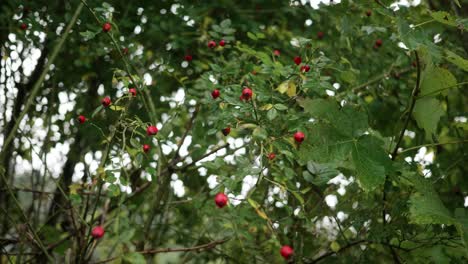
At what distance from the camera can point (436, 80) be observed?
1181 millimetres

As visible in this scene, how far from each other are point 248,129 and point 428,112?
61 centimetres

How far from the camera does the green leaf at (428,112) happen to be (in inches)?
48.9

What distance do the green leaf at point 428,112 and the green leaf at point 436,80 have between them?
0.18 ft

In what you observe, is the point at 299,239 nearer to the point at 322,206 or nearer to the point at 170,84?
the point at 322,206

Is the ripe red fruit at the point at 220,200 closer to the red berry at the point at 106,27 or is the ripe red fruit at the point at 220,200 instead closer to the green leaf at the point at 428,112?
the green leaf at the point at 428,112

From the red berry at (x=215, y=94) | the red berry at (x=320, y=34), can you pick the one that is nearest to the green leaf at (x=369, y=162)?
the red berry at (x=215, y=94)

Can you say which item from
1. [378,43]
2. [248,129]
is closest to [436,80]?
[248,129]

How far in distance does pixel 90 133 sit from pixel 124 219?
0.94 metres

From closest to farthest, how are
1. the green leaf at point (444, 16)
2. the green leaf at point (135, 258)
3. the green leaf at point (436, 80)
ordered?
the green leaf at point (444, 16), the green leaf at point (436, 80), the green leaf at point (135, 258)

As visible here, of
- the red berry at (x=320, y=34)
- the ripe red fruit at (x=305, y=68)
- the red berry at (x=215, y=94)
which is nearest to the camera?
the ripe red fruit at (x=305, y=68)

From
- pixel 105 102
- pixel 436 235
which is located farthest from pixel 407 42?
pixel 105 102

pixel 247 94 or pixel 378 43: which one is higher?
pixel 247 94

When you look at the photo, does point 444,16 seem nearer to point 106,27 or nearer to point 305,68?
point 305,68

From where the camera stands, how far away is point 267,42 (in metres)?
2.49
